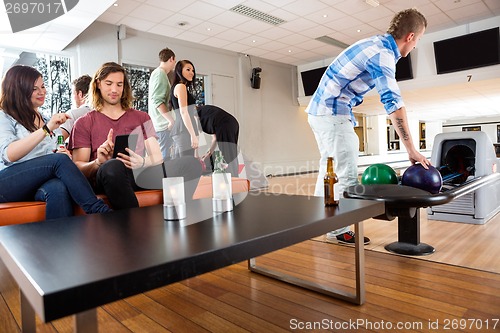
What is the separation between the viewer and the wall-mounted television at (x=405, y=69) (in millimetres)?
7500

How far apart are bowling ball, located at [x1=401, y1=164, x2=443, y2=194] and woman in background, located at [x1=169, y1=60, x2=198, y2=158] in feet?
5.28

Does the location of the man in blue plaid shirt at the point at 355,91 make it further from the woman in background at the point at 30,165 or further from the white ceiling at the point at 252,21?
the white ceiling at the point at 252,21

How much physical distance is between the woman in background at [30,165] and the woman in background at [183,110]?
3.62ft

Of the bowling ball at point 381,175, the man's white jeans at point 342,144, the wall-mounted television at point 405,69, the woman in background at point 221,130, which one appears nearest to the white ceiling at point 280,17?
the wall-mounted television at point 405,69

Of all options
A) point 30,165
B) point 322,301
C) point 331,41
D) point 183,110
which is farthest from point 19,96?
point 331,41

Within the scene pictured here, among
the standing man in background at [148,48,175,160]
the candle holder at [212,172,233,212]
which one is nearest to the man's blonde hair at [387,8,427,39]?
the candle holder at [212,172,233,212]

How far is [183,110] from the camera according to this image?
Result: 2826mm

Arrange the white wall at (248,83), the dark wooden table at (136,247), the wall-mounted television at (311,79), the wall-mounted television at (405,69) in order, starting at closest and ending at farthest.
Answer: the dark wooden table at (136,247), the white wall at (248,83), the wall-mounted television at (405,69), the wall-mounted television at (311,79)

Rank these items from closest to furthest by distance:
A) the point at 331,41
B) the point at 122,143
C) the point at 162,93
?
1. the point at 122,143
2. the point at 162,93
3. the point at 331,41

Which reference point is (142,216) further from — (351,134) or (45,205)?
(351,134)

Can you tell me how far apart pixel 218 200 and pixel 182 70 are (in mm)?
1801

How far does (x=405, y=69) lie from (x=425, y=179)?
6.43 metres

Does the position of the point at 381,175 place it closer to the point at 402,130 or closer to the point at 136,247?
the point at 402,130

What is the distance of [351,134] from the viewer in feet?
7.59
